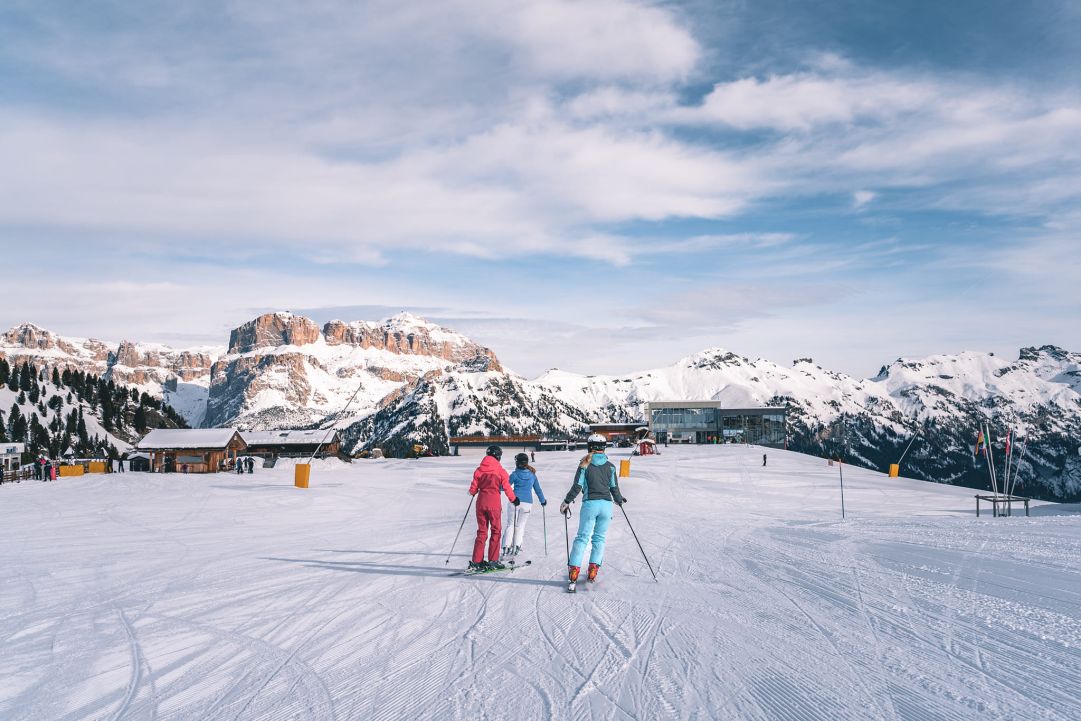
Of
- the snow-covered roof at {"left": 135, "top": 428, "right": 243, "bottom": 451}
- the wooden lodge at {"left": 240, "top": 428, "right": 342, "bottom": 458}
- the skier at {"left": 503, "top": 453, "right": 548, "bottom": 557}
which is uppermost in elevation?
the skier at {"left": 503, "top": 453, "right": 548, "bottom": 557}

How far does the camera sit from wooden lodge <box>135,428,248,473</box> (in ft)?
189

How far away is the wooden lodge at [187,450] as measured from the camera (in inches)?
2265

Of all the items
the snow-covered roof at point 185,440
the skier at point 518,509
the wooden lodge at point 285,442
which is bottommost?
the wooden lodge at point 285,442

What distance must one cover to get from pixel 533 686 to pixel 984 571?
8.25 metres

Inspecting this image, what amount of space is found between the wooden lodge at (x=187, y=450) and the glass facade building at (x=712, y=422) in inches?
2330

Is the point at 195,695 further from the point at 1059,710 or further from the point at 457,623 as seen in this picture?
the point at 1059,710

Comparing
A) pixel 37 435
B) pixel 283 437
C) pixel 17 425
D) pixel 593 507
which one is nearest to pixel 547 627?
pixel 593 507

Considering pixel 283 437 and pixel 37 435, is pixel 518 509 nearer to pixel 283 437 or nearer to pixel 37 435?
pixel 283 437

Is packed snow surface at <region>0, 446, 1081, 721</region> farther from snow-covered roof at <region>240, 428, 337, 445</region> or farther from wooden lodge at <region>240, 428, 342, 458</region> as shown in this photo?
snow-covered roof at <region>240, 428, 337, 445</region>

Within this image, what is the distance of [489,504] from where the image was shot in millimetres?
10062

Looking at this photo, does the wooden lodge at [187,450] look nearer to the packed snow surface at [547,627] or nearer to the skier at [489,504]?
the packed snow surface at [547,627]

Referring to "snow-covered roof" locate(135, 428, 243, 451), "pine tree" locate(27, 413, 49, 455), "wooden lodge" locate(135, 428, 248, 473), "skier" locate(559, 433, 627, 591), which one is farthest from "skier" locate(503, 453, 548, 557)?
"pine tree" locate(27, 413, 49, 455)

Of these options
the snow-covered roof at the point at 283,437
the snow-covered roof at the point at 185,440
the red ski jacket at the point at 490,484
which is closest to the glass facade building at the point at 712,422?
the snow-covered roof at the point at 283,437

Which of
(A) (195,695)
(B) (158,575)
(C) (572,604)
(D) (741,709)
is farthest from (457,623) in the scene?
(B) (158,575)
